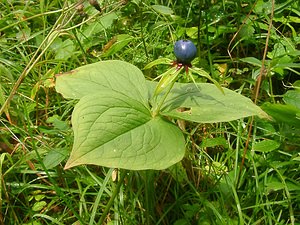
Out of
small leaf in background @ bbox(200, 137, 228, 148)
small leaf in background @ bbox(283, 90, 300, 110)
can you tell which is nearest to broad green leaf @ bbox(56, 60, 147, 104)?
small leaf in background @ bbox(200, 137, 228, 148)

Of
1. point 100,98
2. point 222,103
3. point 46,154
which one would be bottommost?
point 46,154

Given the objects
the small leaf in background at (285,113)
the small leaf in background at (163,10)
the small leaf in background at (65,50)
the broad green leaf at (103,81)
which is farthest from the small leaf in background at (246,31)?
the broad green leaf at (103,81)

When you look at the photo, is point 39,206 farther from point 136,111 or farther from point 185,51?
point 185,51

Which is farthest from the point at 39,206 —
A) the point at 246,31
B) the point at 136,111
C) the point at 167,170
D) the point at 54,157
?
the point at 246,31

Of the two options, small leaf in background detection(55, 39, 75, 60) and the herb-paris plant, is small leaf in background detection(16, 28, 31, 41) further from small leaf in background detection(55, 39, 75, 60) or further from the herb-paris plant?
the herb-paris plant

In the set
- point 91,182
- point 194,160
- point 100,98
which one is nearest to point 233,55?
point 194,160

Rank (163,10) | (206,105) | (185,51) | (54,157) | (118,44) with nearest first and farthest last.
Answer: (185,51) → (206,105) → (54,157) → (118,44) → (163,10)

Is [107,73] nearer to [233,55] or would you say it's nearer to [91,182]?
[91,182]
